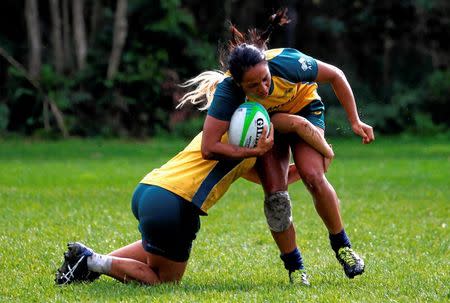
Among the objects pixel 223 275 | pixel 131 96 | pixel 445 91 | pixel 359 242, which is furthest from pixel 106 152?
pixel 223 275

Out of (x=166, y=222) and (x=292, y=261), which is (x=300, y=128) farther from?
(x=166, y=222)

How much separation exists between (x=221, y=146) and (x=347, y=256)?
1.28 metres

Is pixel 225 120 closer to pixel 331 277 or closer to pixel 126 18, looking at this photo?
pixel 331 277

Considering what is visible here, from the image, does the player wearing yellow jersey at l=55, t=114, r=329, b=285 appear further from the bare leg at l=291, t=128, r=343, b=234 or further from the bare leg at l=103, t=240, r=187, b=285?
the bare leg at l=291, t=128, r=343, b=234

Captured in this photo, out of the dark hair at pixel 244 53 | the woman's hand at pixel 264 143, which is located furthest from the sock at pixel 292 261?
the dark hair at pixel 244 53

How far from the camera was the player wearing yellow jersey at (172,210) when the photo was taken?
23.1 feet

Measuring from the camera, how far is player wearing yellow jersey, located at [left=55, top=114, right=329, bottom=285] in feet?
23.1

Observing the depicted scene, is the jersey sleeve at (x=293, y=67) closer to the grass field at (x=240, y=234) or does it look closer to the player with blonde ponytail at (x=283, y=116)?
the player with blonde ponytail at (x=283, y=116)

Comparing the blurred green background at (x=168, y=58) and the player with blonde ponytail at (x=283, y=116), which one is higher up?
the player with blonde ponytail at (x=283, y=116)

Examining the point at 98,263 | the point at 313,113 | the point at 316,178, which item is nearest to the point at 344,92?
the point at 313,113

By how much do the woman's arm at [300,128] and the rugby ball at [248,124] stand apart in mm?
284

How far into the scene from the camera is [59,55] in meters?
29.9

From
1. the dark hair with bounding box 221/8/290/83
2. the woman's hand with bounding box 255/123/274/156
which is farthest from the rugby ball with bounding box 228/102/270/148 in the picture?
the dark hair with bounding box 221/8/290/83

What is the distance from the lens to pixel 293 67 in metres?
7.18
